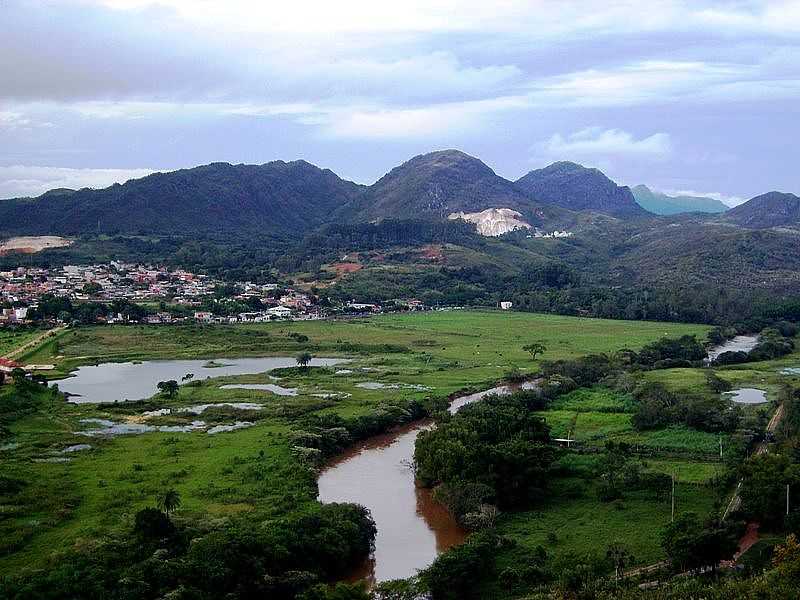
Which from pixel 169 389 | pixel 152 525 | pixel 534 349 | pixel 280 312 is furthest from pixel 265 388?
pixel 280 312

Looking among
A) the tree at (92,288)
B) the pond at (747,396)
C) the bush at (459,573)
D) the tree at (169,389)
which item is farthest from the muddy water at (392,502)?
the tree at (92,288)

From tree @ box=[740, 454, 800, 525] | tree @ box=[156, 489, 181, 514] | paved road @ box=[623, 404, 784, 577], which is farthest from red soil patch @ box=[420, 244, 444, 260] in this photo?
tree @ box=[156, 489, 181, 514]

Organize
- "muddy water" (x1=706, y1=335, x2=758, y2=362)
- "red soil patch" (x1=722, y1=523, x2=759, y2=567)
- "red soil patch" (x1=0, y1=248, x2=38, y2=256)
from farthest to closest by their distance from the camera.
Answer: "red soil patch" (x1=0, y1=248, x2=38, y2=256) → "muddy water" (x1=706, y1=335, x2=758, y2=362) → "red soil patch" (x1=722, y1=523, x2=759, y2=567)

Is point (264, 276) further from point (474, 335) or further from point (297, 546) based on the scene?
point (297, 546)

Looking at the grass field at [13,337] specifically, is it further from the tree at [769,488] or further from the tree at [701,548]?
the tree at [701,548]

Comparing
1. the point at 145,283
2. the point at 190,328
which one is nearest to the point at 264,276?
the point at 145,283

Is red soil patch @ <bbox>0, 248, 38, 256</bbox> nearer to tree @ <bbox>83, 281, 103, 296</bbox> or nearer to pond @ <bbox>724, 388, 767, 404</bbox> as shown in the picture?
tree @ <bbox>83, 281, 103, 296</bbox>

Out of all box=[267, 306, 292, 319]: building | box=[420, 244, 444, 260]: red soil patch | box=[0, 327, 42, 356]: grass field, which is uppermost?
box=[420, 244, 444, 260]: red soil patch

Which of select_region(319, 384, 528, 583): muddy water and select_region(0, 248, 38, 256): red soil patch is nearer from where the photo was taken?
select_region(319, 384, 528, 583): muddy water
